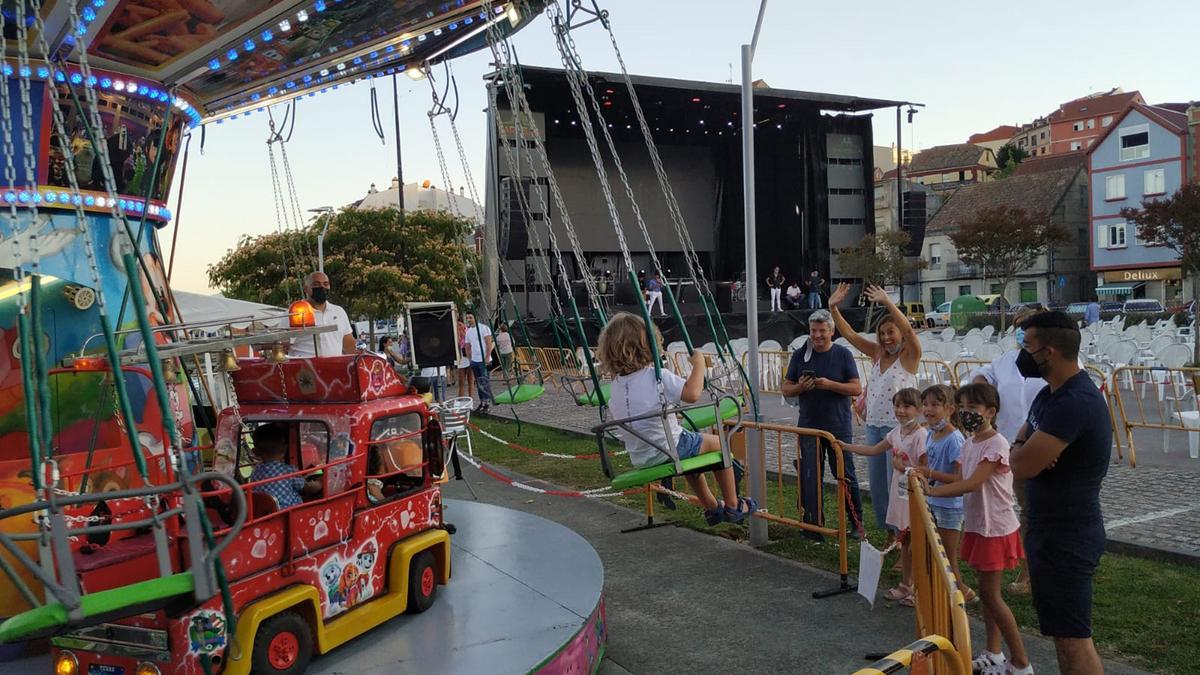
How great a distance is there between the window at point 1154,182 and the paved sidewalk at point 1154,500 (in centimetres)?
4874

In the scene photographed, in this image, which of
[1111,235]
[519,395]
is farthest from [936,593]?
[1111,235]

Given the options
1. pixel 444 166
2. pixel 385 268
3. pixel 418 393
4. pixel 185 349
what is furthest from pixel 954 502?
pixel 385 268

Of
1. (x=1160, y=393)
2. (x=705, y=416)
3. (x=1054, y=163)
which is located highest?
(x=1054, y=163)

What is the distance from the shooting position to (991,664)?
4.48 m

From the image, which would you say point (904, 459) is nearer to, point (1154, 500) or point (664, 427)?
point (664, 427)

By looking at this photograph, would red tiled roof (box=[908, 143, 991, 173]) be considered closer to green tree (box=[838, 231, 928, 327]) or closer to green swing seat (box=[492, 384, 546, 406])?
green tree (box=[838, 231, 928, 327])

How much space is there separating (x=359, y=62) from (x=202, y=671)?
8367mm

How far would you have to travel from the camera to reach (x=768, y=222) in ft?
130

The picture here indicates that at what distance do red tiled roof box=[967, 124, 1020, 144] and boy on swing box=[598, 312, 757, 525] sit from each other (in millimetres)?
126423

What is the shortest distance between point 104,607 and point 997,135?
133 metres

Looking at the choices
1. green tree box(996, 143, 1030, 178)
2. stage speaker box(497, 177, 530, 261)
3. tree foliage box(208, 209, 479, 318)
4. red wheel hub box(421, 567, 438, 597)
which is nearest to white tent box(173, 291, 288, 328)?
red wheel hub box(421, 567, 438, 597)

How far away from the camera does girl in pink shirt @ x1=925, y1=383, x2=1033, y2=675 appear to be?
177 inches

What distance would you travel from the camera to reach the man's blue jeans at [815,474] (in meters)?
6.87

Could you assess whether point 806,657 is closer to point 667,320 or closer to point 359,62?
point 359,62
